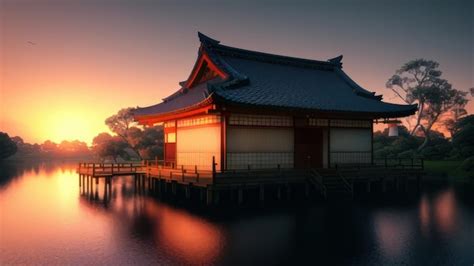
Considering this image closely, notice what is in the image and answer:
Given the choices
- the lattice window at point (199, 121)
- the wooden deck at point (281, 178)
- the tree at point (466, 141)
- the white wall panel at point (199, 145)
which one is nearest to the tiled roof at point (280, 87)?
the lattice window at point (199, 121)

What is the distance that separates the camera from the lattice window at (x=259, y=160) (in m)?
20.7

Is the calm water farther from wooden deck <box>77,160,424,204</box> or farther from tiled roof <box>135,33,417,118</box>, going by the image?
tiled roof <box>135,33,417,118</box>

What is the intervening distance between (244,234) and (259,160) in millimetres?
8192

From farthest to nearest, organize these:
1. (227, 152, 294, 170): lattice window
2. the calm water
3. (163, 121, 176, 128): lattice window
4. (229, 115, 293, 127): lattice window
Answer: (163, 121, 176, 128): lattice window
(229, 115, 293, 127): lattice window
(227, 152, 294, 170): lattice window
the calm water

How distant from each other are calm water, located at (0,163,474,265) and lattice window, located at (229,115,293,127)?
5.19 metres

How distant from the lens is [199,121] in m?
23.2

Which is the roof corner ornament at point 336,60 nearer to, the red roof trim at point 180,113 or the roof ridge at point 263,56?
the roof ridge at point 263,56

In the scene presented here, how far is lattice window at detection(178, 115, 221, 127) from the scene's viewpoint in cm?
2145

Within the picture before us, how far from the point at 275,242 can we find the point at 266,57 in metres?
19.7

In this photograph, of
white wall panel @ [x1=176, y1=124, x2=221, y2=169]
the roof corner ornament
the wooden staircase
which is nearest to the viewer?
the wooden staircase

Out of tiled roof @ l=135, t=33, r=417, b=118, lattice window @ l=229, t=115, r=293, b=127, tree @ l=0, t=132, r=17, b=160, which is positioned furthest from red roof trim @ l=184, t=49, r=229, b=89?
tree @ l=0, t=132, r=17, b=160

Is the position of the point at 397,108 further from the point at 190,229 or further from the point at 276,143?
the point at 190,229

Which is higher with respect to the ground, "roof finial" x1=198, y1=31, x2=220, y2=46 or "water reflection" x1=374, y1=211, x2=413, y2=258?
"roof finial" x1=198, y1=31, x2=220, y2=46

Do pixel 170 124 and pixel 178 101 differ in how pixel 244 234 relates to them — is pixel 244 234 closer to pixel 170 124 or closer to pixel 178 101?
pixel 170 124
